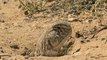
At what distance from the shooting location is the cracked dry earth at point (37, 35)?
6.24 meters

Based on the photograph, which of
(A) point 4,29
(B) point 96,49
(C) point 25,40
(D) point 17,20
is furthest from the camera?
(D) point 17,20

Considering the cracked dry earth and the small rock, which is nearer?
the cracked dry earth

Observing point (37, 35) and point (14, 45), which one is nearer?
point (14, 45)

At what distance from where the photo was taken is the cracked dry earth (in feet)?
20.5

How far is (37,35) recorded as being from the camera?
825cm

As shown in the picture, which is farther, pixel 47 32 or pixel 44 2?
pixel 44 2

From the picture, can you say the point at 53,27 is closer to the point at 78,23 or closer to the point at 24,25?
the point at 78,23

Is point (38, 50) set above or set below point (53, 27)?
below

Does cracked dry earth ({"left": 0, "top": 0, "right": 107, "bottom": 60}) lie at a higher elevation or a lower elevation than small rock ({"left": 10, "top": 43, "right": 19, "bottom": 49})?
higher

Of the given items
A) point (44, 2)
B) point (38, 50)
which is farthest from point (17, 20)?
point (38, 50)

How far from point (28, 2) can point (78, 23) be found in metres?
1.91

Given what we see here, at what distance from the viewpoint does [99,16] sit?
8.27m

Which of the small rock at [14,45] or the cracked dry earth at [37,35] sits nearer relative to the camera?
the cracked dry earth at [37,35]

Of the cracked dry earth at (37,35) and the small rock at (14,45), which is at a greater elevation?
the cracked dry earth at (37,35)
